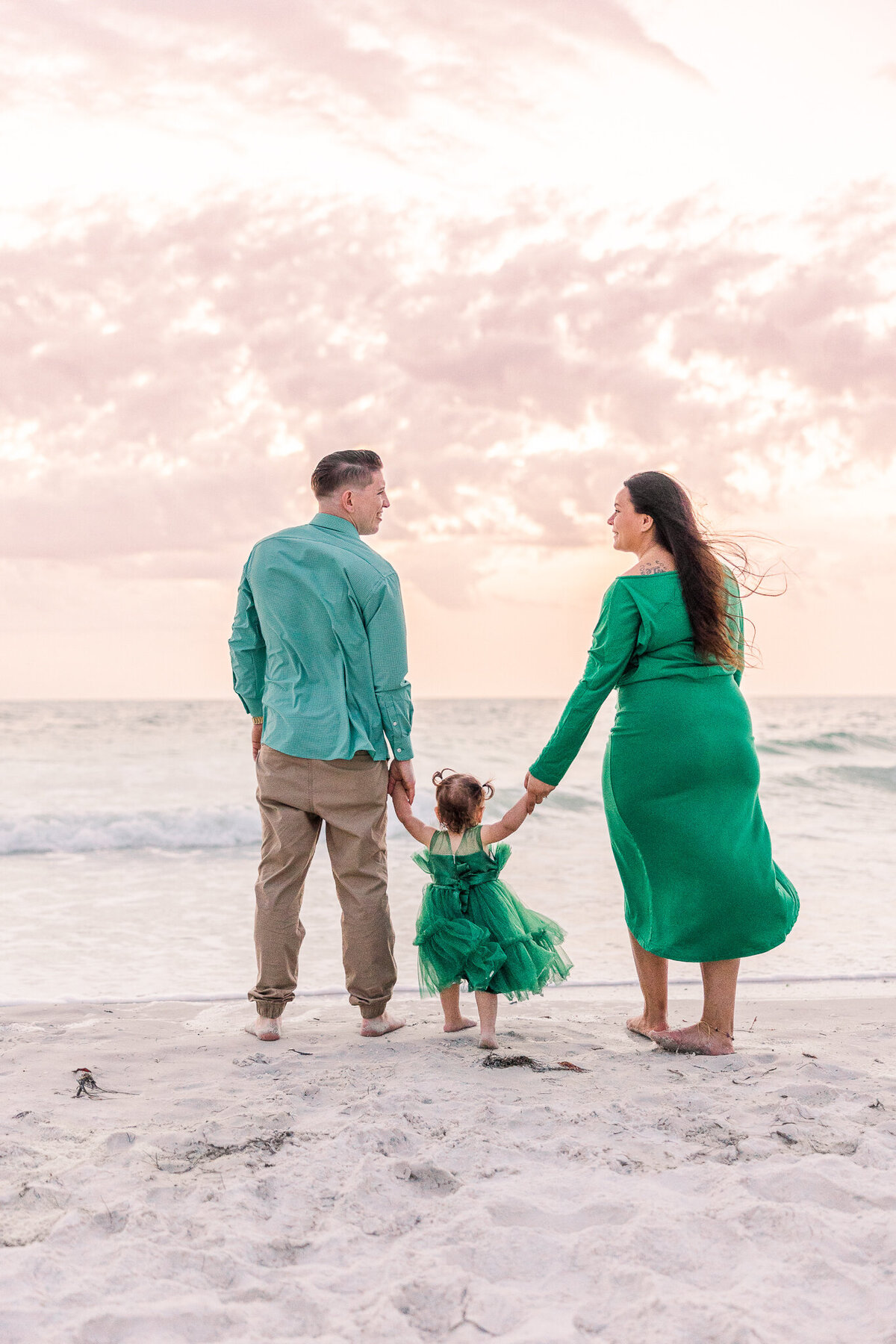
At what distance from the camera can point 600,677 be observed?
328cm

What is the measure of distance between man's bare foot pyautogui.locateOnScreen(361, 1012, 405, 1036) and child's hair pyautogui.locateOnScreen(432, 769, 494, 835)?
78cm

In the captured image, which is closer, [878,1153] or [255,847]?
[878,1153]

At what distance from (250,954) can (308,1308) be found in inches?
133

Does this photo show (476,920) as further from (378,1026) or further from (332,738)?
(332,738)

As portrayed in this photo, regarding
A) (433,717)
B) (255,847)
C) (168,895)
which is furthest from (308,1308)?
(433,717)

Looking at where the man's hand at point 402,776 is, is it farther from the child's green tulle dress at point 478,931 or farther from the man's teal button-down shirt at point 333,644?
the child's green tulle dress at point 478,931

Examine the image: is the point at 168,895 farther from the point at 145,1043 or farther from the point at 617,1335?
the point at 617,1335

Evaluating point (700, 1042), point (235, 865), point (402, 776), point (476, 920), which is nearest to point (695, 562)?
point (402, 776)

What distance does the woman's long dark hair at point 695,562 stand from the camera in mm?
3275

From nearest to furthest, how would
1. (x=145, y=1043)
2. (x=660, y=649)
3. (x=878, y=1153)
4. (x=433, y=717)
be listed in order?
1. (x=878, y=1153)
2. (x=660, y=649)
3. (x=145, y=1043)
4. (x=433, y=717)

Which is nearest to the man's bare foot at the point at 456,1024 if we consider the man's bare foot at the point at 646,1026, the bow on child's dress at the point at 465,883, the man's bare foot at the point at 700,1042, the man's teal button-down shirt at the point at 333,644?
the bow on child's dress at the point at 465,883

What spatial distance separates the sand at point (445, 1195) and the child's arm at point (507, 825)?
699 mm

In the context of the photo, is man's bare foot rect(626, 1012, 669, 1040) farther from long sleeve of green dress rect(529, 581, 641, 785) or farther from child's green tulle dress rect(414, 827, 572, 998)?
long sleeve of green dress rect(529, 581, 641, 785)

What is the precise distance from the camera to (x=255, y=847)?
947cm
